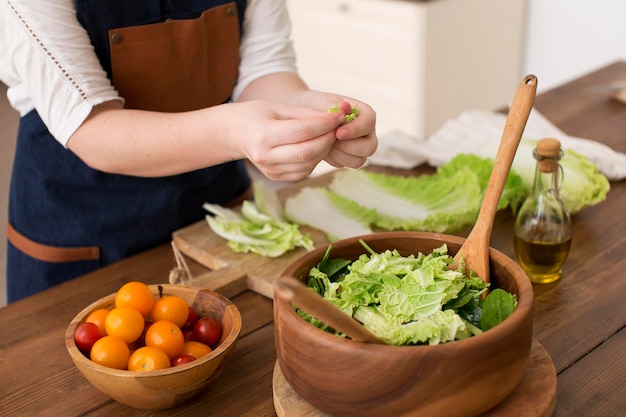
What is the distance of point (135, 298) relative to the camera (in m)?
1.11

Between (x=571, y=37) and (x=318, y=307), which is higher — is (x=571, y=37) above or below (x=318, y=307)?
below

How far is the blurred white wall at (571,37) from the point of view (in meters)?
3.39

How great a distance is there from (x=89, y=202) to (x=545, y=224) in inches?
36.1

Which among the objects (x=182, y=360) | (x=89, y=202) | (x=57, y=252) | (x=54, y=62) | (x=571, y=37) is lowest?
(x=571, y=37)

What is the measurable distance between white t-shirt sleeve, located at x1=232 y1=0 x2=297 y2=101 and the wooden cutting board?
1.21ft

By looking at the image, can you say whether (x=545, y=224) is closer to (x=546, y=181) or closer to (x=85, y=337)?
(x=546, y=181)

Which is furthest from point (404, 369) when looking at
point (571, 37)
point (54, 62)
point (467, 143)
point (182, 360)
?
point (571, 37)

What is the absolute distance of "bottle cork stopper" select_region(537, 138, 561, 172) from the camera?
4.32ft

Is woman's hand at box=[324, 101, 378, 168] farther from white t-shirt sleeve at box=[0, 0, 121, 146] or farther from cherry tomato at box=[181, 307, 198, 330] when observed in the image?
white t-shirt sleeve at box=[0, 0, 121, 146]

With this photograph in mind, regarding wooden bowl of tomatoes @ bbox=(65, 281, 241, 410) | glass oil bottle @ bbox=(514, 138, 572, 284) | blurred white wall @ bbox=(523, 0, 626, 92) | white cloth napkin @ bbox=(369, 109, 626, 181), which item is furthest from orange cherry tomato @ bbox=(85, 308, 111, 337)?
blurred white wall @ bbox=(523, 0, 626, 92)

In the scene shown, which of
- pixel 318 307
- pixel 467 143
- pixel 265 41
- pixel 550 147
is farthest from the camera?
pixel 467 143

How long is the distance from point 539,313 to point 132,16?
930mm

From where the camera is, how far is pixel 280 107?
3.95 ft

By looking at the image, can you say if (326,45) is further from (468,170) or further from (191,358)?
(191,358)
